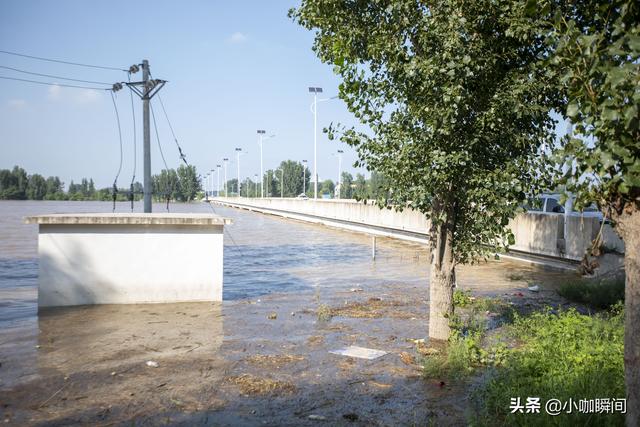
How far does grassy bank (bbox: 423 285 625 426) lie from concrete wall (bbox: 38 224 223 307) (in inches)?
207

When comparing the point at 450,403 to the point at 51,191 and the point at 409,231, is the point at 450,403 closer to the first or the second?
the point at 409,231

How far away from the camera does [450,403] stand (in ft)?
18.0

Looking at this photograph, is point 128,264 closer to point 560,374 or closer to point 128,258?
point 128,258

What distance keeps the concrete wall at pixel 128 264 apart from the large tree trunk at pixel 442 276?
470 centimetres

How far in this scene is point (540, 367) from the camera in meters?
5.74

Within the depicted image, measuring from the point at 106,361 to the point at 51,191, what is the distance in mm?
174148

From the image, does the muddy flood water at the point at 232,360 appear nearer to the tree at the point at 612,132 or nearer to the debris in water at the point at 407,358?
the debris in water at the point at 407,358

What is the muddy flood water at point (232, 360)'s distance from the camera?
5250mm

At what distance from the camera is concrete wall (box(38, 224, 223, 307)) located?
9945 mm

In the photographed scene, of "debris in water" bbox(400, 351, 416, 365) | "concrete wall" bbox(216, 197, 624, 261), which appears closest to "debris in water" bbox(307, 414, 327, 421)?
"debris in water" bbox(400, 351, 416, 365)

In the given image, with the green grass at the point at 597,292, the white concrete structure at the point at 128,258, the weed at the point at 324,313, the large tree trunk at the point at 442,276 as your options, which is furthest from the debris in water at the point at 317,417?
the green grass at the point at 597,292

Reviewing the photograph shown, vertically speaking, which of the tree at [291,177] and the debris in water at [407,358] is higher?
the tree at [291,177]

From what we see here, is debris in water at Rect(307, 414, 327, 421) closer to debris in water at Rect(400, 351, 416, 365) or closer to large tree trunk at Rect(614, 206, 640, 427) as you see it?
debris in water at Rect(400, 351, 416, 365)

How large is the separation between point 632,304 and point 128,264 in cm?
881
